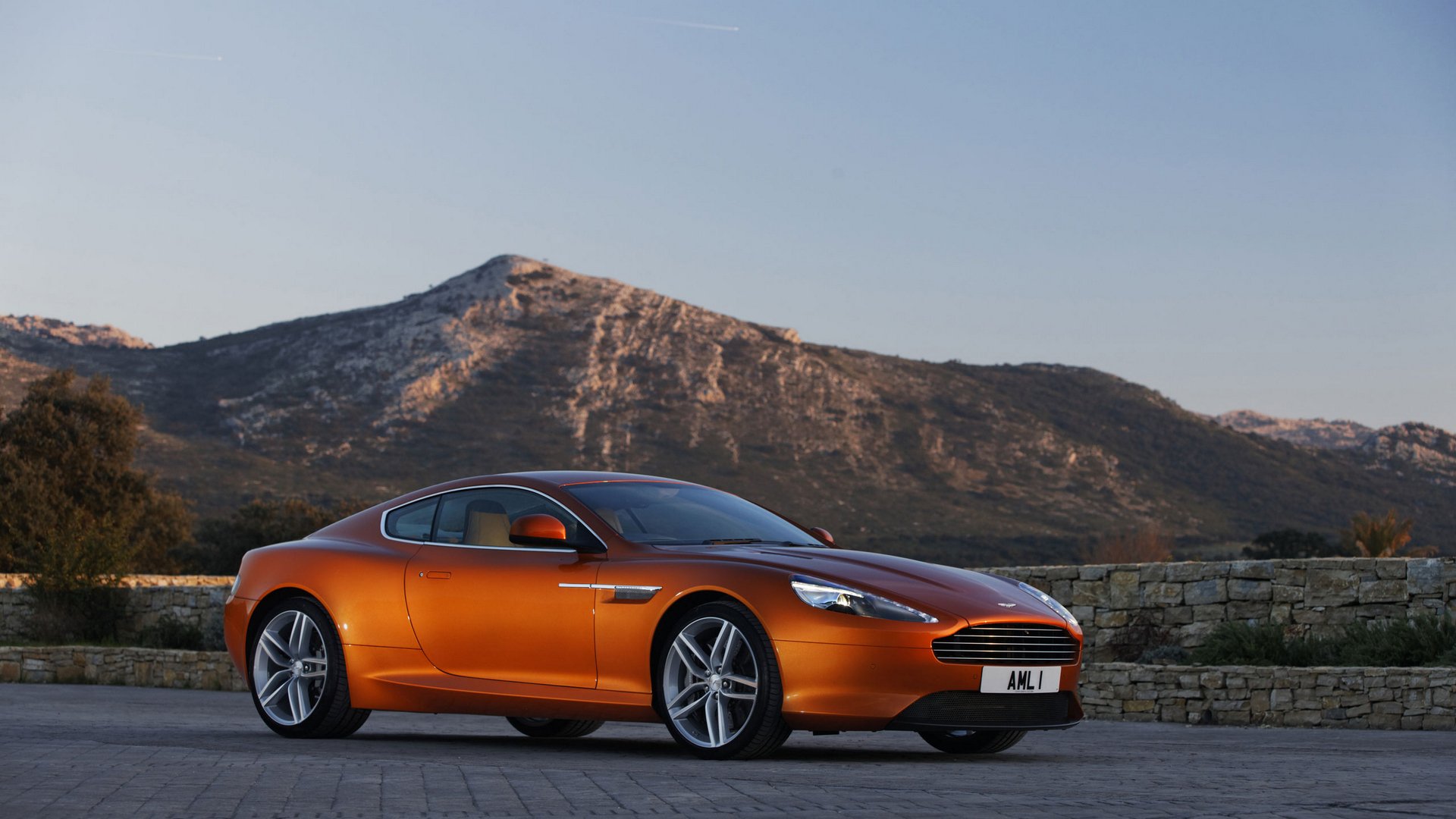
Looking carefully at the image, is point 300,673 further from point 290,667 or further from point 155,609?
point 155,609

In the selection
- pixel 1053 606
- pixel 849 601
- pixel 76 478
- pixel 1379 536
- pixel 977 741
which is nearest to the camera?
pixel 849 601

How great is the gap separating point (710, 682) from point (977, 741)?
1.86 meters

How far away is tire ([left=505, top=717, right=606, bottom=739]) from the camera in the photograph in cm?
1004

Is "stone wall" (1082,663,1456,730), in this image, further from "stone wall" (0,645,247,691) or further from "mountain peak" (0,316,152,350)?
"mountain peak" (0,316,152,350)

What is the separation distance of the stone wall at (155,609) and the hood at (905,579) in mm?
15964

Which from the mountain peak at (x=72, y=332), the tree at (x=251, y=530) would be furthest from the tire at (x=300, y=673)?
the mountain peak at (x=72, y=332)

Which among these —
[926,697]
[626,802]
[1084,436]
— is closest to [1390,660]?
[926,697]

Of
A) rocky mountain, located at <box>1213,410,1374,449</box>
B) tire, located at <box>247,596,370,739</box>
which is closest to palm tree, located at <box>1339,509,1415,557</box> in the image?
tire, located at <box>247,596,370,739</box>

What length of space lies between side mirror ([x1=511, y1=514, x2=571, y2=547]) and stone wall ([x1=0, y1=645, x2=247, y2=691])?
13.5 m

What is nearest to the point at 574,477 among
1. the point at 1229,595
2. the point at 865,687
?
the point at 865,687

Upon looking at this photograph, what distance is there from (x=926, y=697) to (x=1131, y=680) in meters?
6.97

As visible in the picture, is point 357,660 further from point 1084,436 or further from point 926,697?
point 1084,436

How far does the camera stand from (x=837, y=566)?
26.2ft

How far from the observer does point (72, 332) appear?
115 metres
